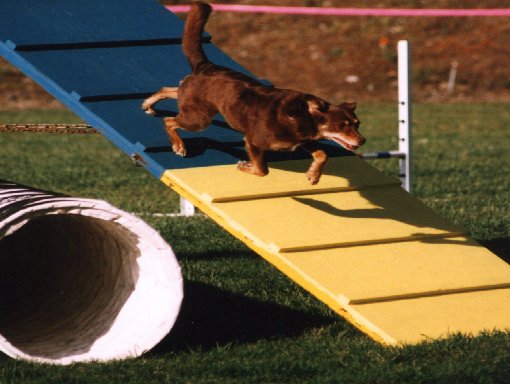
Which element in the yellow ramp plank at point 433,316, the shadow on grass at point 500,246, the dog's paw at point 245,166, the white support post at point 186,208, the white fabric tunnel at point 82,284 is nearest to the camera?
the white fabric tunnel at point 82,284

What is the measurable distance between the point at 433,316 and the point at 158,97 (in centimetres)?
198

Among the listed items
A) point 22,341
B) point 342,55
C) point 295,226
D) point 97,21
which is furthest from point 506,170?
point 342,55

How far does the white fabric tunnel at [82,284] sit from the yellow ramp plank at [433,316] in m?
0.88

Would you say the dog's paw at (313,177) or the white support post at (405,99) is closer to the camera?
the dog's paw at (313,177)

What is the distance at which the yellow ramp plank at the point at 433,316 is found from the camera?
540 cm

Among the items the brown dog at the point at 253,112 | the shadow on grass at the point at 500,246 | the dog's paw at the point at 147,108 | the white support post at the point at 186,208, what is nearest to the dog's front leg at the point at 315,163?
the brown dog at the point at 253,112

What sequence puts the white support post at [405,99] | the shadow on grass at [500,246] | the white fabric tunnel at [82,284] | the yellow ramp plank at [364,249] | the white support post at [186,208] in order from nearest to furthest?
the white fabric tunnel at [82,284] → the yellow ramp plank at [364,249] → the shadow on grass at [500,246] → the white support post at [405,99] → the white support post at [186,208]

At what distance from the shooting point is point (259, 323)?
613cm

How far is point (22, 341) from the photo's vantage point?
557 centimetres

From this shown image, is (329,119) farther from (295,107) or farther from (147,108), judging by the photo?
(147,108)

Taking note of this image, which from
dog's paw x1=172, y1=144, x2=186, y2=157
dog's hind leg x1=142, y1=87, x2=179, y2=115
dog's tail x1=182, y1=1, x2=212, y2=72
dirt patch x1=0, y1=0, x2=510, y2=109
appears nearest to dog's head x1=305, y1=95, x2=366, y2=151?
dog's paw x1=172, y1=144, x2=186, y2=157

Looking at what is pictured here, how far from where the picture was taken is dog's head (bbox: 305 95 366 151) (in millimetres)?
5777

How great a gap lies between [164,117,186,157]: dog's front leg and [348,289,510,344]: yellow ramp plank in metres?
1.34

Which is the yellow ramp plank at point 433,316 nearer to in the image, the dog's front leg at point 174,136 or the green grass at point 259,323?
the green grass at point 259,323
